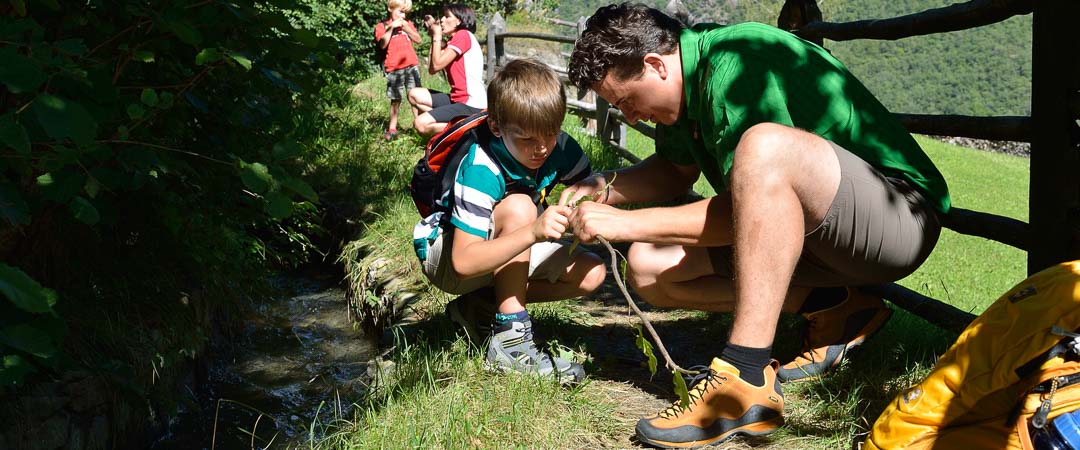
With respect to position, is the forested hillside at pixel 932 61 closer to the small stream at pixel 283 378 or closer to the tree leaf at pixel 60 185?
the small stream at pixel 283 378

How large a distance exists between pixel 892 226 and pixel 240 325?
3.19 metres

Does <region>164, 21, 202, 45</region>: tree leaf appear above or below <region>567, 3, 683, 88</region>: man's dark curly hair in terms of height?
above

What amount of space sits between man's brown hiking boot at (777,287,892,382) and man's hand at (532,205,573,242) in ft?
2.77

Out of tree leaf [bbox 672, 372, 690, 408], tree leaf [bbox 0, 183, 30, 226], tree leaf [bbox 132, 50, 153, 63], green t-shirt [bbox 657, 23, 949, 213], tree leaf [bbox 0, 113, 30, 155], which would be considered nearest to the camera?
tree leaf [bbox 0, 113, 30, 155]

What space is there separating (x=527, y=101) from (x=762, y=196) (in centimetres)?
80

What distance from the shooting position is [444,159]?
285cm

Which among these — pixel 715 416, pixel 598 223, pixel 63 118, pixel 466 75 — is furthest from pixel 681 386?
pixel 466 75

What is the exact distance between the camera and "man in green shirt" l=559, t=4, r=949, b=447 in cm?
212

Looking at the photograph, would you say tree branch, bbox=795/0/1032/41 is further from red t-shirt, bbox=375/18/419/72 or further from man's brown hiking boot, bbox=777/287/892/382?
red t-shirt, bbox=375/18/419/72

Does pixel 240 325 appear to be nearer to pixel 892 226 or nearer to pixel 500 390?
pixel 500 390

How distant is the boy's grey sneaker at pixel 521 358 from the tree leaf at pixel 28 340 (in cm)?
124

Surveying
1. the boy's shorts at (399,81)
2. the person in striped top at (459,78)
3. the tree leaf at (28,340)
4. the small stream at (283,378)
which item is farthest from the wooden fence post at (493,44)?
the tree leaf at (28,340)

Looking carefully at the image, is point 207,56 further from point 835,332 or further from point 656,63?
point 835,332

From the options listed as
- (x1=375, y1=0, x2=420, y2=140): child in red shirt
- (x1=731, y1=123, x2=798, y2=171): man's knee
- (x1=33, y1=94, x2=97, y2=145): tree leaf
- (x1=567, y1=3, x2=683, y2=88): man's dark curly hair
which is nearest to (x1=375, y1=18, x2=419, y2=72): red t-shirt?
(x1=375, y1=0, x2=420, y2=140): child in red shirt
